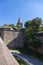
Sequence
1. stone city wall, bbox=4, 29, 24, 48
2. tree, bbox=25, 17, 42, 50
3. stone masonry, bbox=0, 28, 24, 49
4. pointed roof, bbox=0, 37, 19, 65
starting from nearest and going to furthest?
pointed roof, bbox=0, 37, 19, 65 → tree, bbox=25, 17, 42, 50 → stone masonry, bbox=0, 28, 24, 49 → stone city wall, bbox=4, 29, 24, 48

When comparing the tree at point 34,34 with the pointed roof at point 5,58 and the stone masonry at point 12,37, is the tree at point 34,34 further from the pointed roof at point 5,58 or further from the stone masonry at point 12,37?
the pointed roof at point 5,58

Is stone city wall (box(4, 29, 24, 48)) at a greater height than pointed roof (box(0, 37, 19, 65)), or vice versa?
pointed roof (box(0, 37, 19, 65))

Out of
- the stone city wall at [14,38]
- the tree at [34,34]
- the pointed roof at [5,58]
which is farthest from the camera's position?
the stone city wall at [14,38]

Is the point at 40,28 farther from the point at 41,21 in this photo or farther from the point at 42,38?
the point at 42,38

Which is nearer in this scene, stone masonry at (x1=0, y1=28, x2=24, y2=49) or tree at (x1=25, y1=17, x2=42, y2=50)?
tree at (x1=25, y1=17, x2=42, y2=50)

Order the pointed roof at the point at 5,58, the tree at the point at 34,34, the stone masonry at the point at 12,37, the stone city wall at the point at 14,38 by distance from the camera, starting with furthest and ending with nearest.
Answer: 1. the stone city wall at the point at 14,38
2. the stone masonry at the point at 12,37
3. the tree at the point at 34,34
4. the pointed roof at the point at 5,58

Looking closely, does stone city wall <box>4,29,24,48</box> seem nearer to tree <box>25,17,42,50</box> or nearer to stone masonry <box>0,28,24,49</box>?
stone masonry <box>0,28,24,49</box>

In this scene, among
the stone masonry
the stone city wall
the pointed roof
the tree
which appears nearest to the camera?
the pointed roof

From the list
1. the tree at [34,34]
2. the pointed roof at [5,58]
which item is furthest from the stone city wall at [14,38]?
the pointed roof at [5,58]

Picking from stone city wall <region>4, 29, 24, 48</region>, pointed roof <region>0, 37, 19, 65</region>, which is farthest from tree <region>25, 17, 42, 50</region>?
pointed roof <region>0, 37, 19, 65</region>

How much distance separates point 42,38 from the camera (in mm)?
24312

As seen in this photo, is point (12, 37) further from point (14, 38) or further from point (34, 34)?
point (34, 34)

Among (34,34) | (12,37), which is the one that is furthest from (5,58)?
(12,37)

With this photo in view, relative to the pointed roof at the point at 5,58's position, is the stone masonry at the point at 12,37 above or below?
below
